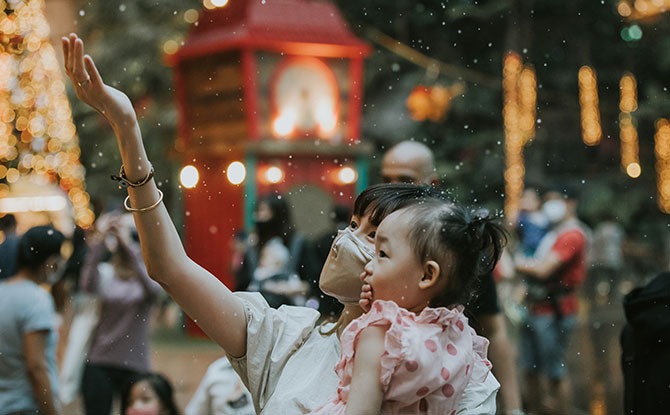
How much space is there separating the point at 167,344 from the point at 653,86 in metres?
10.9

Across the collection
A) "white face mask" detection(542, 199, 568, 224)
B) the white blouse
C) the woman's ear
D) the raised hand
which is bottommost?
"white face mask" detection(542, 199, 568, 224)

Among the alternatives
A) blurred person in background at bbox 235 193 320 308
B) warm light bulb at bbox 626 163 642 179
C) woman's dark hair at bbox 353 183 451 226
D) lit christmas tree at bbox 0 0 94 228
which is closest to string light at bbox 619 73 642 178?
warm light bulb at bbox 626 163 642 179

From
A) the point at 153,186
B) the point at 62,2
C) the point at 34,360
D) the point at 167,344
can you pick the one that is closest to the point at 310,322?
the point at 153,186

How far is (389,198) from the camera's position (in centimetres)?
260

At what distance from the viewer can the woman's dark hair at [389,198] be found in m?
2.55

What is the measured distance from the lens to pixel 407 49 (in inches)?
729

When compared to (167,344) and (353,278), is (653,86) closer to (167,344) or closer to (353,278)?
(167,344)

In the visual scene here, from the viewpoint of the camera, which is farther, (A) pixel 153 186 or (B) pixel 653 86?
(B) pixel 653 86

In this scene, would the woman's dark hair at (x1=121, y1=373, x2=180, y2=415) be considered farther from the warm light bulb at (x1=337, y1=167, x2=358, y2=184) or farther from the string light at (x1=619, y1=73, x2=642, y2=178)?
the string light at (x1=619, y1=73, x2=642, y2=178)

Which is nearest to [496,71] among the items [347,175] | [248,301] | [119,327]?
[347,175]

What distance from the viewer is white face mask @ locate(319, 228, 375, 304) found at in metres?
2.57

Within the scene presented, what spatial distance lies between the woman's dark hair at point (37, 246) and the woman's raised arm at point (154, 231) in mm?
2728

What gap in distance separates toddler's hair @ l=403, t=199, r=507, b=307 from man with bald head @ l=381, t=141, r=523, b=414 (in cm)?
185

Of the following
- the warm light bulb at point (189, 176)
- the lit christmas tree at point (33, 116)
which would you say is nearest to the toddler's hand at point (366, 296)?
the lit christmas tree at point (33, 116)
